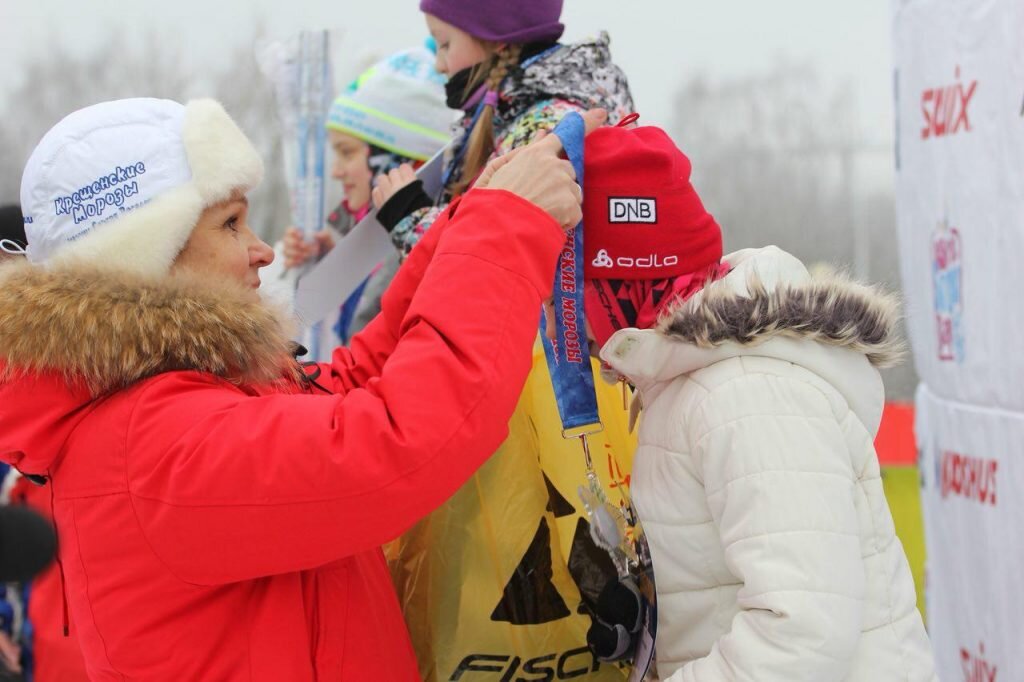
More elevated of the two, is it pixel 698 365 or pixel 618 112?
pixel 618 112

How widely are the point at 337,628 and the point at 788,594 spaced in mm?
576

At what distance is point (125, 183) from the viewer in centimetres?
144

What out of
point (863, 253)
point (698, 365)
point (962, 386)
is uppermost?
point (698, 365)

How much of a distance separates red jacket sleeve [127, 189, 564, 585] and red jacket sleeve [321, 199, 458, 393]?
403 millimetres

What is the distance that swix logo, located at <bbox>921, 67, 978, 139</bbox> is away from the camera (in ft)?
8.17

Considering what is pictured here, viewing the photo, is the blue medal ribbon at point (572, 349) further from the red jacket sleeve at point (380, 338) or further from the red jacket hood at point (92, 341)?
the red jacket hood at point (92, 341)

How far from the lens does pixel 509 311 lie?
131 centimetres

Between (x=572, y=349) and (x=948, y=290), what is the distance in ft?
4.64

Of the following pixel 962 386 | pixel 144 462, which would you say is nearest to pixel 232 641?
pixel 144 462

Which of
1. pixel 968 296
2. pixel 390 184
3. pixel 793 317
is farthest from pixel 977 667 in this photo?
pixel 390 184

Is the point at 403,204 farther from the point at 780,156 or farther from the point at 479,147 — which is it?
the point at 780,156

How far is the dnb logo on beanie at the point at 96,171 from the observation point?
143cm

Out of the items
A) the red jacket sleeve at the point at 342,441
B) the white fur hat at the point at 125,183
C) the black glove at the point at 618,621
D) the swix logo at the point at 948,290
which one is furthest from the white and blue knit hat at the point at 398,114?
the red jacket sleeve at the point at 342,441

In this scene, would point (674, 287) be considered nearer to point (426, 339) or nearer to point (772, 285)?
point (772, 285)
